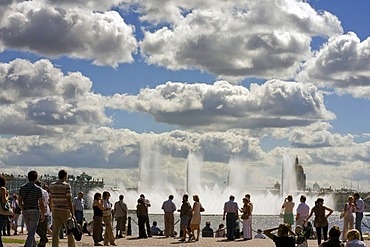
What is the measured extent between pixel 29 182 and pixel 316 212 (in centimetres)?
1112

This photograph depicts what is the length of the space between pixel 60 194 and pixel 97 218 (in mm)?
7552

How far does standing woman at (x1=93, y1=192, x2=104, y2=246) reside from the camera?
81.5ft

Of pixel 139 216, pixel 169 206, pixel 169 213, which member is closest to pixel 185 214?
pixel 169 213

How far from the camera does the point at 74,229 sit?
17.8m

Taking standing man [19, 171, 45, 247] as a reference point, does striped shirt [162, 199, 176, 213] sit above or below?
above

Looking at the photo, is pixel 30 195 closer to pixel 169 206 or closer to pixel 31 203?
pixel 31 203

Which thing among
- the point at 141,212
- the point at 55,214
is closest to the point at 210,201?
the point at 141,212

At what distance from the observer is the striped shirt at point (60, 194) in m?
17.9

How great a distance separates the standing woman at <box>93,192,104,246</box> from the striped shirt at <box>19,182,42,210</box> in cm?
718

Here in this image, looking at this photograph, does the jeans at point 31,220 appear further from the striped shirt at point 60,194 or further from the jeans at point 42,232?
the jeans at point 42,232

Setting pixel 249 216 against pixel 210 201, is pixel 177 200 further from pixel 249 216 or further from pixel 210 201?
pixel 249 216

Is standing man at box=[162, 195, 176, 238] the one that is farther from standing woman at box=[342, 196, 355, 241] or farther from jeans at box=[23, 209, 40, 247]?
jeans at box=[23, 209, 40, 247]

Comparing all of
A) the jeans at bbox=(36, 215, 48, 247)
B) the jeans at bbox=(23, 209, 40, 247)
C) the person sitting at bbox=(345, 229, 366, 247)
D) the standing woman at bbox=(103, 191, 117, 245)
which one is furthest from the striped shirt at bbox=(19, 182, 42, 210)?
the standing woman at bbox=(103, 191, 117, 245)

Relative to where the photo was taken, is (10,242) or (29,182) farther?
(10,242)
